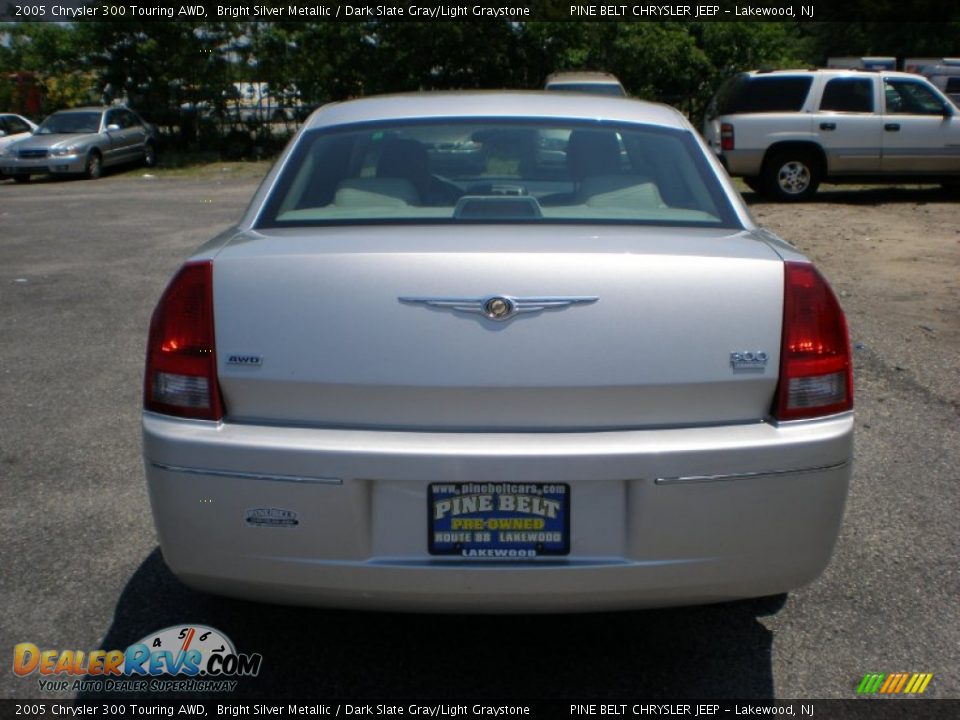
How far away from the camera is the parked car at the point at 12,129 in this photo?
23469mm

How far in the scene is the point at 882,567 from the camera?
3926 mm

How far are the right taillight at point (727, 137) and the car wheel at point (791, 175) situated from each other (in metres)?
0.63

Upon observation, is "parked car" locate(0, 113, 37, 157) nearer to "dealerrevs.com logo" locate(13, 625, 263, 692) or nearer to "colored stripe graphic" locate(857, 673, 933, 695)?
"dealerrevs.com logo" locate(13, 625, 263, 692)

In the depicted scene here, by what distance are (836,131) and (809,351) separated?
1360 centimetres

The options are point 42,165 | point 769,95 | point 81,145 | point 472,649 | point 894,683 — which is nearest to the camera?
point 894,683

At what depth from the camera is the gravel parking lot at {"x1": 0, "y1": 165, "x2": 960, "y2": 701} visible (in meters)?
3.18

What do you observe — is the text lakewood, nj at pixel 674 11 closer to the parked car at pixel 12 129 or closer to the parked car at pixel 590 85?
the parked car at pixel 590 85

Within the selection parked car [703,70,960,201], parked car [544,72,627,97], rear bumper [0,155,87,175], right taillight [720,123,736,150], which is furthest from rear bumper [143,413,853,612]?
rear bumper [0,155,87,175]

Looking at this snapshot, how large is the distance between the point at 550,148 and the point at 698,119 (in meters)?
27.9

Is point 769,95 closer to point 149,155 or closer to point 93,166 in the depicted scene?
point 93,166

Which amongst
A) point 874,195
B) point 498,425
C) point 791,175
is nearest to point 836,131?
point 791,175

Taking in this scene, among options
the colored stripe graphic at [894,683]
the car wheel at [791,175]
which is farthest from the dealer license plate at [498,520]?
the car wheel at [791,175]

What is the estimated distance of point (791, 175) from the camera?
15.7 metres

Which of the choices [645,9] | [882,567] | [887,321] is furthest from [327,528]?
[645,9]
